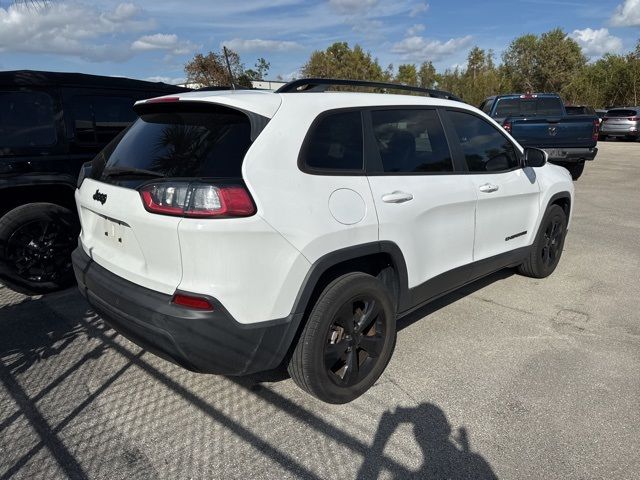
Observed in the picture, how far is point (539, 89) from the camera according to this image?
45.0m

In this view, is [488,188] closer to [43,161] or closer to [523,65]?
[43,161]

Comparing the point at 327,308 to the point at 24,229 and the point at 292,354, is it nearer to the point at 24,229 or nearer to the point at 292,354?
the point at 292,354

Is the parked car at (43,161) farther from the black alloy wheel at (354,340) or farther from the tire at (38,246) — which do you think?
the black alloy wheel at (354,340)

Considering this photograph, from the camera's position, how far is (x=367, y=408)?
282 centimetres

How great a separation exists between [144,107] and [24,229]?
7.37 feet

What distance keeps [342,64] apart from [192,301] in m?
38.5

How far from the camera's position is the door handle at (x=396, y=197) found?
9.35ft

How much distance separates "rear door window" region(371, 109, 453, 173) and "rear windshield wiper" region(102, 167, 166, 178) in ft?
4.30

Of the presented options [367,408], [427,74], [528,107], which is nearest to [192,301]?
[367,408]

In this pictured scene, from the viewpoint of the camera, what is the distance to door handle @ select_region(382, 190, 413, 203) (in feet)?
9.35

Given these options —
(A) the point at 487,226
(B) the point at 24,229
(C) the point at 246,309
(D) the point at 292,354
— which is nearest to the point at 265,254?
(C) the point at 246,309

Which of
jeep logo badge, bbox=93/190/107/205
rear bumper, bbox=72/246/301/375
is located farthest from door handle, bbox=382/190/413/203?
jeep logo badge, bbox=93/190/107/205

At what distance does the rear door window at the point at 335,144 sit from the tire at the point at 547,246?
2.59 m

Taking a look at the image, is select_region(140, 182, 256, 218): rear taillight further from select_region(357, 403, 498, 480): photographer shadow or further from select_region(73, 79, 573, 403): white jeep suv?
select_region(357, 403, 498, 480): photographer shadow
